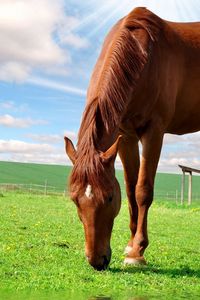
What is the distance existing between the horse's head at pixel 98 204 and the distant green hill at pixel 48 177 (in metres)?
40.5

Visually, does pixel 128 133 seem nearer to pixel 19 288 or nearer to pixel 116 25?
pixel 116 25

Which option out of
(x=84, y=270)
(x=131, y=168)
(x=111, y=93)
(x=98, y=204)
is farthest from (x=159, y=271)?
(x=111, y=93)

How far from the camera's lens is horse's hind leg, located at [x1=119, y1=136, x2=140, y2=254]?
7.83 metres

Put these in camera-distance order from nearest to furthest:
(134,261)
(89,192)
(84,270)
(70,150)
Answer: (89,192), (70,150), (84,270), (134,261)

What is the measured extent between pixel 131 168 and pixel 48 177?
145ft

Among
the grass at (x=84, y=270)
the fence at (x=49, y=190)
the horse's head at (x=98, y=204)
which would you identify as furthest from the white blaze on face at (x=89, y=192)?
the fence at (x=49, y=190)

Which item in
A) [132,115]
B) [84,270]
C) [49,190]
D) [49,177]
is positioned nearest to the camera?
[84,270]

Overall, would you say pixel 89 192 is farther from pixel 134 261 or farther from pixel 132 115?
pixel 132 115

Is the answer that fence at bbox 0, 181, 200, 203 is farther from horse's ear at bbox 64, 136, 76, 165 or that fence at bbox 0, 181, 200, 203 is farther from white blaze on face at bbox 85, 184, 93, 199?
white blaze on face at bbox 85, 184, 93, 199

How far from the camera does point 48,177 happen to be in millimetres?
51562

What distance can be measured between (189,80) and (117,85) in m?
2.22

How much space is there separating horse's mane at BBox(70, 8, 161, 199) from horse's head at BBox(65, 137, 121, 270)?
2 centimetres

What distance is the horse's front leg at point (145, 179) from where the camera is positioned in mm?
6841

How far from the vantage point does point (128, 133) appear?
7.36 meters
